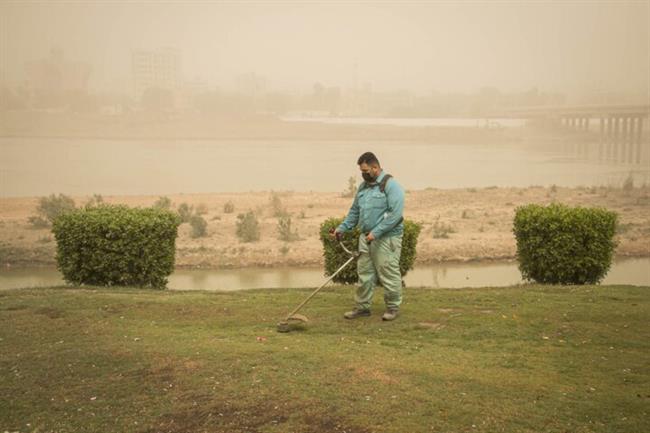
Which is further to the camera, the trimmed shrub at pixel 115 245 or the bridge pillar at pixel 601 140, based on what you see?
the bridge pillar at pixel 601 140

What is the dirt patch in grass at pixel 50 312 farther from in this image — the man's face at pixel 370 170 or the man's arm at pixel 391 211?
the man's face at pixel 370 170

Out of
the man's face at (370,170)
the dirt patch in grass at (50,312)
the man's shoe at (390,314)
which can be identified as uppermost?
the man's face at (370,170)

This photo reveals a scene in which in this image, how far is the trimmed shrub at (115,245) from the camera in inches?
489

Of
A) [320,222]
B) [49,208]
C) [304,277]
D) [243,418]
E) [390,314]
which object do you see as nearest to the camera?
[243,418]

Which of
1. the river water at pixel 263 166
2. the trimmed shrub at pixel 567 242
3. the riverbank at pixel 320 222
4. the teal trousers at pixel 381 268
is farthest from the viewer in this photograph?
the river water at pixel 263 166

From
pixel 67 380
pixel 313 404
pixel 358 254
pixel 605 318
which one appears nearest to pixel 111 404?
pixel 67 380

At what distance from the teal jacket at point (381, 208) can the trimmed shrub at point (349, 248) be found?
134 inches

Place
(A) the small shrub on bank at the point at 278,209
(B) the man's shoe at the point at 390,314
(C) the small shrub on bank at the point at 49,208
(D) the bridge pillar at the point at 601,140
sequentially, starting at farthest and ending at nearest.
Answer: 1. (D) the bridge pillar at the point at 601,140
2. (A) the small shrub on bank at the point at 278,209
3. (C) the small shrub on bank at the point at 49,208
4. (B) the man's shoe at the point at 390,314

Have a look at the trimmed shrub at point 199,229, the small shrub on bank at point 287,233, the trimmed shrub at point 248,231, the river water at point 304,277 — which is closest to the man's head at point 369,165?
the river water at point 304,277

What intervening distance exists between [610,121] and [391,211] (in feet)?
216

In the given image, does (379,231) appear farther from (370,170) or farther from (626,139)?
(626,139)

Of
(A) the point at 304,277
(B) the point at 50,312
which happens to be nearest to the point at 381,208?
(B) the point at 50,312

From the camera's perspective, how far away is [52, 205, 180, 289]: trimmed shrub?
1243 centimetres

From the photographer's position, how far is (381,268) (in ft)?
30.7
